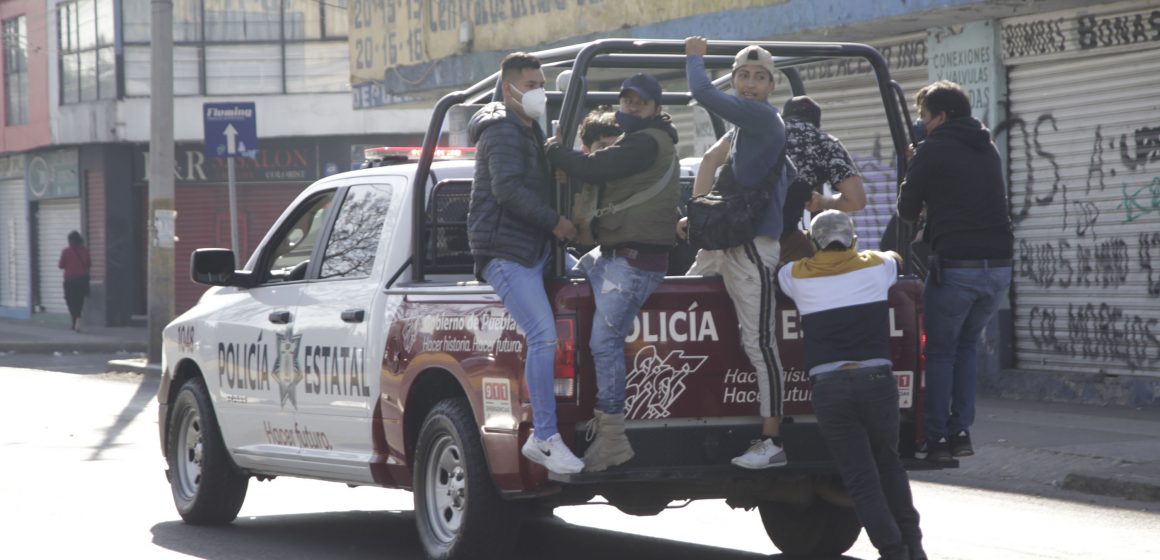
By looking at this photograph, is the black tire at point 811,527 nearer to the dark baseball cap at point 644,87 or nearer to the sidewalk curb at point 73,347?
the dark baseball cap at point 644,87

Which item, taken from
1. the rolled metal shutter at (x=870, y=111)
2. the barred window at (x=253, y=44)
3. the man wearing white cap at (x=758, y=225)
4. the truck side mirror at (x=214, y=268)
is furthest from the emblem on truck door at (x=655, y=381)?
the barred window at (x=253, y=44)

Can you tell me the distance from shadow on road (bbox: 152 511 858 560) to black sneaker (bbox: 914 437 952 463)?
889 mm

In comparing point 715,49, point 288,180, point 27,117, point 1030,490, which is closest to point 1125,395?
point 1030,490

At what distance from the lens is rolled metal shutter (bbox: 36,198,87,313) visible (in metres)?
38.2

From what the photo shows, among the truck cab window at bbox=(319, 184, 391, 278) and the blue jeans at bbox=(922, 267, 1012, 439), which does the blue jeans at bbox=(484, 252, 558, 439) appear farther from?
the blue jeans at bbox=(922, 267, 1012, 439)

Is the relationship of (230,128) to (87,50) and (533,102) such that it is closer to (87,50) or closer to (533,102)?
(533,102)

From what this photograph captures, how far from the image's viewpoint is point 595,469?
7.04 meters

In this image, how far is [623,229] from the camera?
7238mm

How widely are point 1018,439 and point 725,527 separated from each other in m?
3.90

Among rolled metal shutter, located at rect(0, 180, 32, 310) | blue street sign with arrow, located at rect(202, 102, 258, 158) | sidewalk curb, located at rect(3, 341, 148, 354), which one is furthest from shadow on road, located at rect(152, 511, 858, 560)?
rolled metal shutter, located at rect(0, 180, 32, 310)

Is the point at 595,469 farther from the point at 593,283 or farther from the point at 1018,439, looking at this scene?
the point at 1018,439

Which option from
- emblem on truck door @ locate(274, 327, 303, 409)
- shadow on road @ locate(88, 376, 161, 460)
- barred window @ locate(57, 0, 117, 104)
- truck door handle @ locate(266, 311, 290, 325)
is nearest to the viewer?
emblem on truck door @ locate(274, 327, 303, 409)

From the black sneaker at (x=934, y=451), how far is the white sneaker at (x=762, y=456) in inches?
32.7

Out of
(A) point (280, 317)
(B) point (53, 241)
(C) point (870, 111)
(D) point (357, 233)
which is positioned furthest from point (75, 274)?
(D) point (357, 233)
